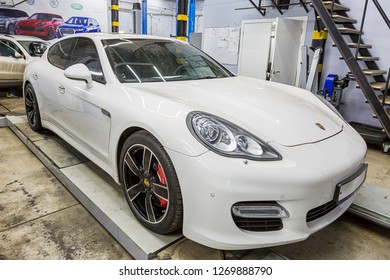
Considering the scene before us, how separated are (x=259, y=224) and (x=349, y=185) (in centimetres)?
53

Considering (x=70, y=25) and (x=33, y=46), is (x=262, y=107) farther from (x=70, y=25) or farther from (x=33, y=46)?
(x=70, y=25)

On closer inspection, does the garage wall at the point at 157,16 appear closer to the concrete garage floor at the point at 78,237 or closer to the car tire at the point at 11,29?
the car tire at the point at 11,29

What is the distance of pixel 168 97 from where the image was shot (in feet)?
5.32

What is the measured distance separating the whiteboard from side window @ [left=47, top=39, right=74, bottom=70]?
458 centimetres

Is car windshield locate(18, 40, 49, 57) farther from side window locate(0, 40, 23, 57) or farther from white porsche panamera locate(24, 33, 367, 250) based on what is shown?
white porsche panamera locate(24, 33, 367, 250)

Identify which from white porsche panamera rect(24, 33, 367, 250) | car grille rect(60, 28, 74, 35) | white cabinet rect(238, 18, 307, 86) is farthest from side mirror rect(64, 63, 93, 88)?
car grille rect(60, 28, 74, 35)

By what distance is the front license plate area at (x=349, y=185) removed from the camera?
4.50ft

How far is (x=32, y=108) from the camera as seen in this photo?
3260mm

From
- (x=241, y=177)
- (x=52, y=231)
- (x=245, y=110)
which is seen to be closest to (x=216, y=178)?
(x=241, y=177)

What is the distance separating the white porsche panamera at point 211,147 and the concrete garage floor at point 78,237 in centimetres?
25

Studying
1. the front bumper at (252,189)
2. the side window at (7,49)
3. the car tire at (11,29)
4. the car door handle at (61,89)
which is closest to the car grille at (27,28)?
the car tire at (11,29)

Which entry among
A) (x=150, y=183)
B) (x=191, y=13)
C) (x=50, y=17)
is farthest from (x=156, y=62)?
(x=191, y=13)

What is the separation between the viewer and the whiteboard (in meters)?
6.70

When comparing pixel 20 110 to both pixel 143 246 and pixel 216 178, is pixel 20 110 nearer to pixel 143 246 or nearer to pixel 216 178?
pixel 143 246
